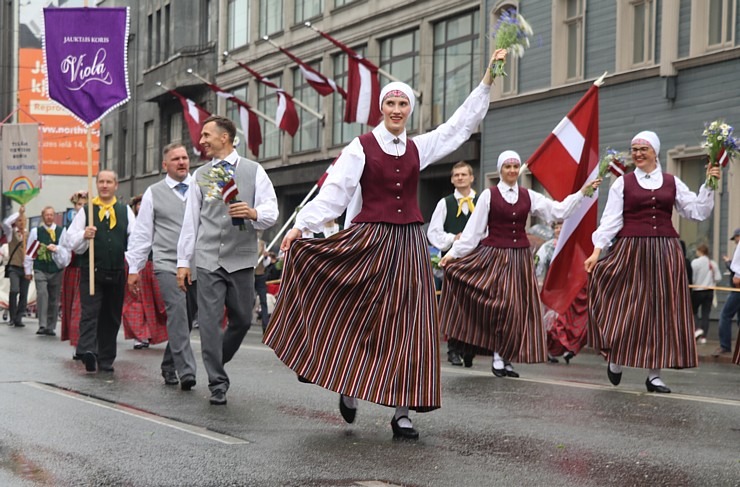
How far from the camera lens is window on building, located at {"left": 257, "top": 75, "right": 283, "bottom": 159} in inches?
1587

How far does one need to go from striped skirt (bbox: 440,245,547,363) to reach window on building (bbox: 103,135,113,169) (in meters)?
44.1

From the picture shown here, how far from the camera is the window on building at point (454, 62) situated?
1173 inches

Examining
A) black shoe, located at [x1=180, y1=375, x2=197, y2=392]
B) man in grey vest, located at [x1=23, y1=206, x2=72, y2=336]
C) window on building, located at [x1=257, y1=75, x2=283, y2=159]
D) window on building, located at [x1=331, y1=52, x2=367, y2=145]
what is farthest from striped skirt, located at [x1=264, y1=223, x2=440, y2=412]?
window on building, located at [x1=257, y1=75, x2=283, y2=159]

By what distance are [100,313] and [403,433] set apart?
5514 mm

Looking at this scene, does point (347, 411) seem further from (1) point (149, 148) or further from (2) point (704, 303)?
(1) point (149, 148)

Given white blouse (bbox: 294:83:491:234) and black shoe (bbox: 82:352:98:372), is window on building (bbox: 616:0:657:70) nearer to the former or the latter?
black shoe (bbox: 82:352:98:372)

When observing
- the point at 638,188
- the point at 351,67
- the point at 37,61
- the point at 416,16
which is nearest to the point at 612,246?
the point at 638,188

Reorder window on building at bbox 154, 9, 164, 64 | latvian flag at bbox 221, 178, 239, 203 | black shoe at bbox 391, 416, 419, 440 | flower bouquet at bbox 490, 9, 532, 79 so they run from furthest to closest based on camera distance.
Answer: window on building at bbox 154, 9, 164, 64 → latvian flag at bbox 221, 178, 239, 203 → flower bouquet at bbox 490, 9, 532, 79 → black shoe at bbox 391, 416, 419, 440

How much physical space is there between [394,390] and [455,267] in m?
4.94

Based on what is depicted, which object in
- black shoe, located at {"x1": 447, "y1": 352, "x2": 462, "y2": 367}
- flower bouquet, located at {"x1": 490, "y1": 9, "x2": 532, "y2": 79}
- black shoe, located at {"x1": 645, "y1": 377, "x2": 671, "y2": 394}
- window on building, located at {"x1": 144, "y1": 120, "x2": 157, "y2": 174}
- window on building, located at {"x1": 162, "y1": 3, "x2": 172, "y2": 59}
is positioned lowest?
black shoe, located at {"x1": 447, "y1": 352, "x2": 462, "y2": 367}

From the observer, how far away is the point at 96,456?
22.4ft

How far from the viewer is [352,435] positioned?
305 inches

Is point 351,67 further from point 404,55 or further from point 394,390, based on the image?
point 394,390

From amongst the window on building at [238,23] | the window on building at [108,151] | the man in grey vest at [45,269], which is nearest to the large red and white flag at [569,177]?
the man in grey vest at [45,269]
